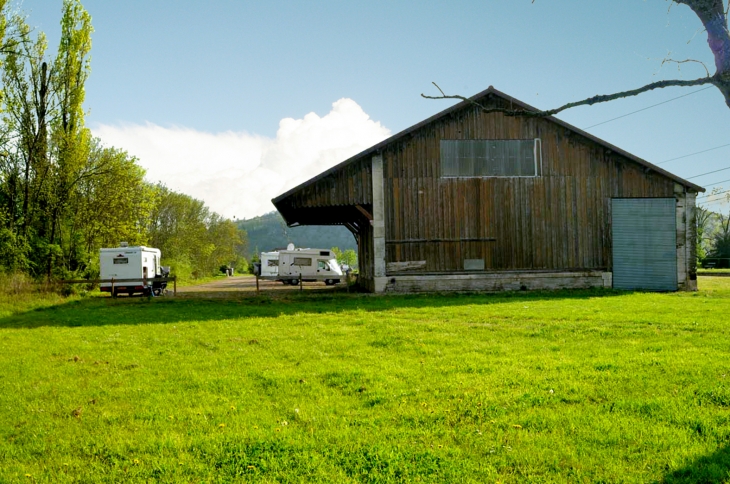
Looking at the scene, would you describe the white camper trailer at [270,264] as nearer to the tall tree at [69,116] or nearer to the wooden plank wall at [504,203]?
the tall tree at [69,116]

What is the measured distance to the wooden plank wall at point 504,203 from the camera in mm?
22734

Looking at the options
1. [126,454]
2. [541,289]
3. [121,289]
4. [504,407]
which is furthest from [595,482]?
[121,289]

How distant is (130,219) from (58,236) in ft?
16.5

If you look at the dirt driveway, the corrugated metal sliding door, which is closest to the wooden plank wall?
the corrugated metal sliding door

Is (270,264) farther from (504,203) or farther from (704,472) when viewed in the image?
(704,472)

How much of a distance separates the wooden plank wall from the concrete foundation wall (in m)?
0.35

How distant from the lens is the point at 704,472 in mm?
4387

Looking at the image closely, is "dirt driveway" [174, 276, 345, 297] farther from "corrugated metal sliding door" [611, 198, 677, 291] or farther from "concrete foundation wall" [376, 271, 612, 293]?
"corrugated metal sliding door" [611, 198, 677, 291]

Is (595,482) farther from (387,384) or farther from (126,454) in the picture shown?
(126,454)

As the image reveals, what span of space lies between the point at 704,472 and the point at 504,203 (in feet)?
63.4

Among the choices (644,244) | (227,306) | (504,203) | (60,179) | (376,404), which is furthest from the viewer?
(60,179)

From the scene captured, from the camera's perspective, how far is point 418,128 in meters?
22.8

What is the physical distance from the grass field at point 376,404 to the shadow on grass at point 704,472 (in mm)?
19

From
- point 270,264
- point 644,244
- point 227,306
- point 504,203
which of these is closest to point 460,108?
point 504,203
